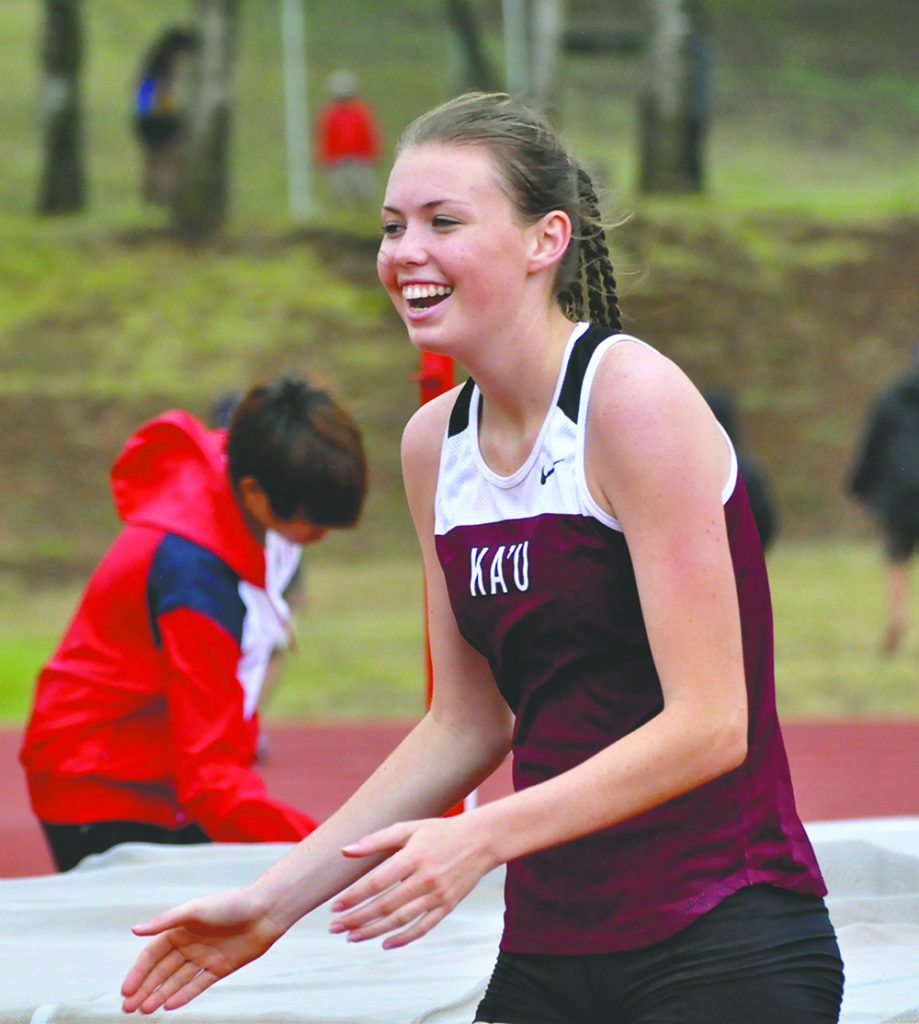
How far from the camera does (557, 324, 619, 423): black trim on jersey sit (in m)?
2.18

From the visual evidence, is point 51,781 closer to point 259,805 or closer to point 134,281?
point 259,805

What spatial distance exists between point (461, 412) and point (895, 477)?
885 cm

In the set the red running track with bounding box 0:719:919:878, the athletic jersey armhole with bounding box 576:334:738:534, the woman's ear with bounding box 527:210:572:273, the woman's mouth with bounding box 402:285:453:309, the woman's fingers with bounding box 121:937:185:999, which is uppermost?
the woman's ear with bounding box 527:210:572:273

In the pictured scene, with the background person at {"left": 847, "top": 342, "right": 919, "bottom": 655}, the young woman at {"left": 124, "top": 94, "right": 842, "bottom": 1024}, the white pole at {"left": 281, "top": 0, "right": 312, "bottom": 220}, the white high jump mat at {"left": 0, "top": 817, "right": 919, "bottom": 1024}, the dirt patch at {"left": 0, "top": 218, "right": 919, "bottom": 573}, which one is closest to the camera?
the young woman at {"left": 124, "top": 94, "right": 842, "bottom": 1024}

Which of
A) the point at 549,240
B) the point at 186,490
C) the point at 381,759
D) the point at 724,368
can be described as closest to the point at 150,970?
the point at 549,240

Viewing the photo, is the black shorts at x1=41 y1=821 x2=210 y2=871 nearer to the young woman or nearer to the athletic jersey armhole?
the young woman

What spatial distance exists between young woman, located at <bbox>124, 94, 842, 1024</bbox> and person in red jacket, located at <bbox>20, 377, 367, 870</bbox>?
1.50 meters

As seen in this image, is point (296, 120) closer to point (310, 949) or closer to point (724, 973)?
point (310, 949)

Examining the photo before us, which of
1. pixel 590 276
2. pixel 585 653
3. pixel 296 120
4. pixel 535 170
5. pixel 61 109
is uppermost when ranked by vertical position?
pixel 296 120

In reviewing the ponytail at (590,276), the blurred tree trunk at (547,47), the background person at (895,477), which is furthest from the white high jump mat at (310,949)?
the blurred tree trunk at (547,47)

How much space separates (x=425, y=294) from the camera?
2.19 m

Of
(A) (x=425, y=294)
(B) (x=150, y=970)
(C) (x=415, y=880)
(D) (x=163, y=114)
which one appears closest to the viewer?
(C) (x=415, y=880)

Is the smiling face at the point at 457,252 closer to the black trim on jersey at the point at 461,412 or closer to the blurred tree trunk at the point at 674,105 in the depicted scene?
the black trim on jersey at the point at 461,412

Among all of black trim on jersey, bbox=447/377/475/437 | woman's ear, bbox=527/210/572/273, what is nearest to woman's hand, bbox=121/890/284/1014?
black trim on jersey, bbox=447/377/475/437
